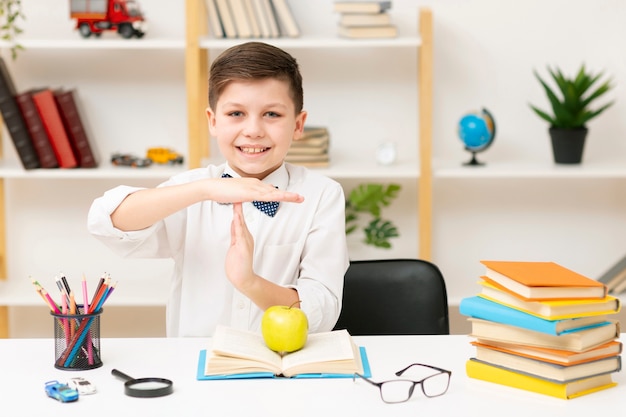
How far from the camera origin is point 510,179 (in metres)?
3.54

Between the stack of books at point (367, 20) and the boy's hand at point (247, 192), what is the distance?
154 centimetres

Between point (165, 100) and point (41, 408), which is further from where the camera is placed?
point (165, 100)

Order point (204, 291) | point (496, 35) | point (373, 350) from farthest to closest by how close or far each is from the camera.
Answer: point (496, 35) < point (204, 291) < point (373, 350)

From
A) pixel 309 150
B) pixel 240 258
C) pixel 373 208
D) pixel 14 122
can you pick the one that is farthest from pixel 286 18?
pixel 240 258

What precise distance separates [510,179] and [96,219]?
6.83 ft

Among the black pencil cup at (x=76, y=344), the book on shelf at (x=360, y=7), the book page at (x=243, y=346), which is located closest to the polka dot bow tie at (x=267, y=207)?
the book page at (x=243, y=346)

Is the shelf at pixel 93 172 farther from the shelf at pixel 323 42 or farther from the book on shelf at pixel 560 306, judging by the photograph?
the book on shelf at pixel 560 306

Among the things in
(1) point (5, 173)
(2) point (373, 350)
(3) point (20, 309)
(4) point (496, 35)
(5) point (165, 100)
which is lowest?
(3) point (20, 309)

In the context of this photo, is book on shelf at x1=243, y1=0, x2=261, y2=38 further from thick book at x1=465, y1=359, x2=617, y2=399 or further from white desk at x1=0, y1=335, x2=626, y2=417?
thick book at x1=465, y1=359, x2=617, y2=399

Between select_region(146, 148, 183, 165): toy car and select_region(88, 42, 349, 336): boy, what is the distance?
1295 mm

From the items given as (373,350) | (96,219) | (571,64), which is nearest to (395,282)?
(373,350)

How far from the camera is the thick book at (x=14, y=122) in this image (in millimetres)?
3174

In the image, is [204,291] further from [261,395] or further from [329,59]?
[329,59]

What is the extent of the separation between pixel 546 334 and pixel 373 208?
74.3 inches
